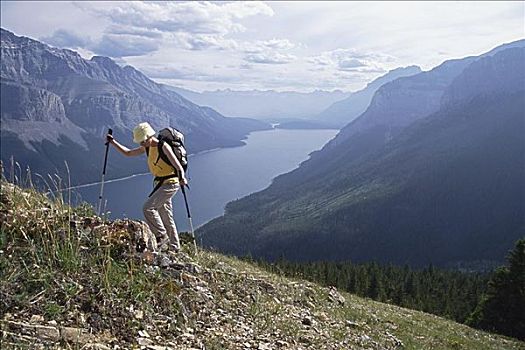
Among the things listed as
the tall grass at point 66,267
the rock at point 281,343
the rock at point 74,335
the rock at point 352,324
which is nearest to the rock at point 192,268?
the tall grass at point 66,267

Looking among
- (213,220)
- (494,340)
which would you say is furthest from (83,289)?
(213,220)

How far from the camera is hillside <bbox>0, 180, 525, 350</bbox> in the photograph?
247 inches

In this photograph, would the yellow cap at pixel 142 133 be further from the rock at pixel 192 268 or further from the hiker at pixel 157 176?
the rock at pixel 192 268

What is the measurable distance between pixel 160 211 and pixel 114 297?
145 inches

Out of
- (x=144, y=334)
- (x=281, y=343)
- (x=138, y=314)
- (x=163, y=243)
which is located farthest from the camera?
(x=163, y=243)

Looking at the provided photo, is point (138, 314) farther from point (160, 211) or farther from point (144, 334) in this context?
point (160, 211)

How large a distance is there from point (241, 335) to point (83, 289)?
2586 millimetres

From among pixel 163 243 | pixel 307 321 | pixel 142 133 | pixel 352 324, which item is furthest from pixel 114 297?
pixel 352 324

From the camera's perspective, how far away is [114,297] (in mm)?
7000

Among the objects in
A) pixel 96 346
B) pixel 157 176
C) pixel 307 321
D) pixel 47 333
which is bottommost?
pixel 307 321

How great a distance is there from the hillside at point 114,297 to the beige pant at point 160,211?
0.68 metres

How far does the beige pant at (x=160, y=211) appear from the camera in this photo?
32.9 feet

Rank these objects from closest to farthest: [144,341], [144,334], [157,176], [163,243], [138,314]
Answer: [144,341] → [144,334] → [138,314] → [163,243] → [157,176]

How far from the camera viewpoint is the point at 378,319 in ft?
46.5
